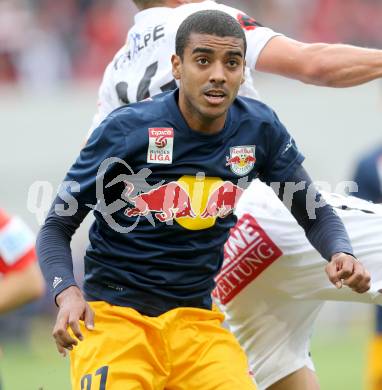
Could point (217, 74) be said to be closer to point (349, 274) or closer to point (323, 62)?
point (323, 62)

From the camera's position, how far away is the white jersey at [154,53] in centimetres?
545

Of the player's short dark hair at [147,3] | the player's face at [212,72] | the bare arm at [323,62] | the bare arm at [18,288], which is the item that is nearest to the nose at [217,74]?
the player's face at [212,72]

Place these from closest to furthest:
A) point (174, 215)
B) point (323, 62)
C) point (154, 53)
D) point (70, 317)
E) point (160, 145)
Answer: point (70, 317)
point (160, 145)
point (174, 215)
point (323, 62)
point (154, 53)

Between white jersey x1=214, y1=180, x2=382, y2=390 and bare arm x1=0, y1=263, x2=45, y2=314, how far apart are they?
0.95 meters

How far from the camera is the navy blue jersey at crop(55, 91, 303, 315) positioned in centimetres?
491

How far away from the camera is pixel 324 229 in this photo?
5074mm

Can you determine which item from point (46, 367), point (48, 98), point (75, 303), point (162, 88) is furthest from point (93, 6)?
point (75, 303)

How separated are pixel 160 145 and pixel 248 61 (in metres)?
0.76

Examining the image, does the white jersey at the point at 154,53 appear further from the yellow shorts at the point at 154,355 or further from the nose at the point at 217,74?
the yellow shorts at the point at 154,355

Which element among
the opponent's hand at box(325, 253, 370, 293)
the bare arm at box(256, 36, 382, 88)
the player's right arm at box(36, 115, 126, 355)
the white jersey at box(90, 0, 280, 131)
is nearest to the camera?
the opponent's hand at box(325, 253, 370, 293)

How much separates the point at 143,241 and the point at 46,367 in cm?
807

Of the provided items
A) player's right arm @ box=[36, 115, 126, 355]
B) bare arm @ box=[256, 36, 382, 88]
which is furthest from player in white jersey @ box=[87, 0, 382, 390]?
player's right arm @ box=[36, 115, 126, 355]

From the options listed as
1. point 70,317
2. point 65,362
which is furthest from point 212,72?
point 65,362

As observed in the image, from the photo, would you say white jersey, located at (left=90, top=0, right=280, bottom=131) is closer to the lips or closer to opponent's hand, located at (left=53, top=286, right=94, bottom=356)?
the lips
